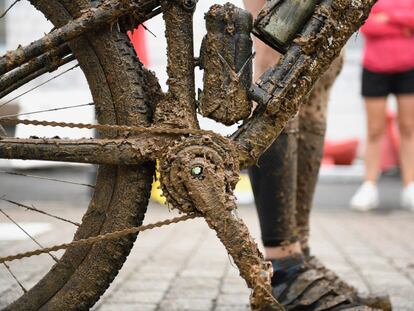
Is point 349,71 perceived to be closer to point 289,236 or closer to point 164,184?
point 289,236

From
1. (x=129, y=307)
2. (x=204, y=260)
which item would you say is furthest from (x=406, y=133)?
(x=129, y=307)

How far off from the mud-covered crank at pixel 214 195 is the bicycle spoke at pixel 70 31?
1.21 ft

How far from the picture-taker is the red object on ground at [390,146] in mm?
10629

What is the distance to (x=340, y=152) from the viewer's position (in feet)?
35.0

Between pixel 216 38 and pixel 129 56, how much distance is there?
0.76ft

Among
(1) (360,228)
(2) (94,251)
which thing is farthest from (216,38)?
(1) (360,228)

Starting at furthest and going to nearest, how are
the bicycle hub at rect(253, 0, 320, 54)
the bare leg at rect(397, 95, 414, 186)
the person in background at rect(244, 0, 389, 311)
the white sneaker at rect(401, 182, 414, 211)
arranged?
the white sneaker at rect(401, 182, 414, 211), the bare leg at rect(397, 95, 414, 186), the person in background at rect(244, 0, 389, 311), the bicycle hub at rect(253, 0, 320, 54)

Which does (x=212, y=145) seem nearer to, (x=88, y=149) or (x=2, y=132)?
(x=88, y=149)

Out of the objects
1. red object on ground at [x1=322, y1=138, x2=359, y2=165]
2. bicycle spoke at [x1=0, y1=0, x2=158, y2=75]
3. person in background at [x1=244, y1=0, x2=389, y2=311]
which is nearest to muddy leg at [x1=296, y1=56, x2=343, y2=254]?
person in background at [x1=244, y1=0, x2=389, y2=311]

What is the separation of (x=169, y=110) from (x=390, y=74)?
518 centimetres

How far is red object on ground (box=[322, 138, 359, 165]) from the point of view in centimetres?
1065

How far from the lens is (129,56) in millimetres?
2332

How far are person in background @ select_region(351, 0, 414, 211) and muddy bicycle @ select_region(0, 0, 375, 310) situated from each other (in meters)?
4.91

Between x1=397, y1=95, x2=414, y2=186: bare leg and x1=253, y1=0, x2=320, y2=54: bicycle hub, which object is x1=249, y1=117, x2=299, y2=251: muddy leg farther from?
x1=397, y1=95, x2=414, y2=186: bare leg
